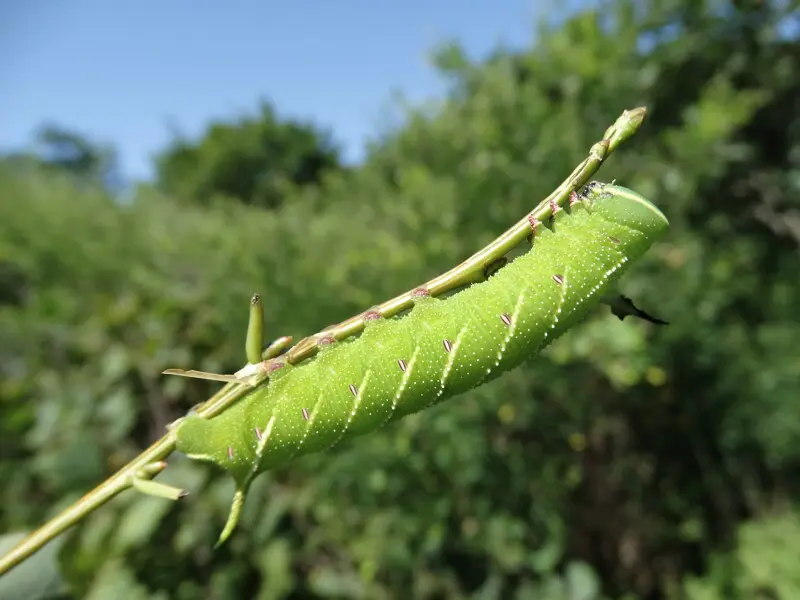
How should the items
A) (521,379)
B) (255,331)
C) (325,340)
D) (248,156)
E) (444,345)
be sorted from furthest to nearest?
(248,156) → (521,379) → (444,345) → (325,340) → (255,331)

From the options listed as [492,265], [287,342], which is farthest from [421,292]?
[287,342]

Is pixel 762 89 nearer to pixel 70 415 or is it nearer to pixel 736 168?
pixel 736 168

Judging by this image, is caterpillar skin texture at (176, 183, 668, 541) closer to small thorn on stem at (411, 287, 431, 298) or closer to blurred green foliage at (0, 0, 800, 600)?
small thorn on stem at (411, 287, 431, 298)

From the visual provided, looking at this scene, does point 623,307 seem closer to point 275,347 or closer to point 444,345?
point 444,345

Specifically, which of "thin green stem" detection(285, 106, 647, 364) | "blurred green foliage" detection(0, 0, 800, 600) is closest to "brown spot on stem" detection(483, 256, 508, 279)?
"thin green stem" detection(285, 106, 647, 364)

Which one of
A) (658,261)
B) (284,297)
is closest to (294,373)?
(284,297)
